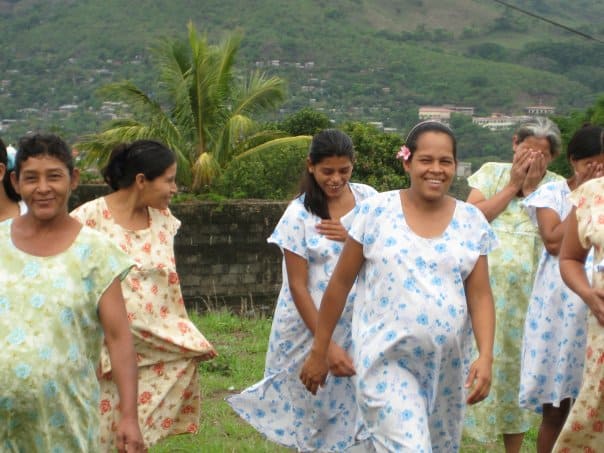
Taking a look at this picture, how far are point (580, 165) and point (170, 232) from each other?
2306 mm

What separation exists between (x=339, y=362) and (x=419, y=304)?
35.5 inches

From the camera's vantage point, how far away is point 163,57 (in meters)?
29.1

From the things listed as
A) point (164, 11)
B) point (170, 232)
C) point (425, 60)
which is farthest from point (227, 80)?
point (164, 11)

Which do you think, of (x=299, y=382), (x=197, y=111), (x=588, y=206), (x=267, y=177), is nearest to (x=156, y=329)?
(x=299, y=382)

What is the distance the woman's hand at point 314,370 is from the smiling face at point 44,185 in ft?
5.18

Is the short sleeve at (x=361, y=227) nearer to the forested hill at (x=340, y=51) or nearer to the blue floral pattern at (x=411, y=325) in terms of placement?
the blue floral pattern at (x=411, y=325)

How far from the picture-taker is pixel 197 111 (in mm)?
28391

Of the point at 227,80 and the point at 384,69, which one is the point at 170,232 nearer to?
the point at 227,80

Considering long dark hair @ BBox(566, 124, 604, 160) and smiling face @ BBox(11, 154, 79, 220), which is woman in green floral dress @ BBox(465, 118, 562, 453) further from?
smiling face @ BBox(11, 154, 79, 220)

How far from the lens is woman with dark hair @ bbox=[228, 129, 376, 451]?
21.6 ft

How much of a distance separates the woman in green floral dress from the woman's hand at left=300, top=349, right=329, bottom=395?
1.94 meters

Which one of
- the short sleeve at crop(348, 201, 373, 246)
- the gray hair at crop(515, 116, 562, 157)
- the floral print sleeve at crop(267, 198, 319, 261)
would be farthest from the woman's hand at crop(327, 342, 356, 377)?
the gray hair at crop(515, 116, 562, 157)

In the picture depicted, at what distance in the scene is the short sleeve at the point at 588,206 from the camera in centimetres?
534

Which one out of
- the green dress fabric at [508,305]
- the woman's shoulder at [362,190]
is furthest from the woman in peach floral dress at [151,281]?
the green dress fabric at [508,305]
